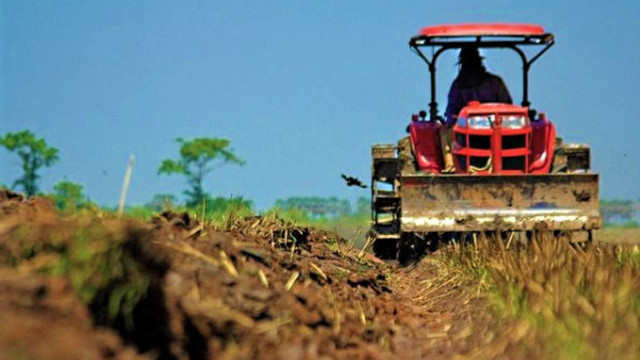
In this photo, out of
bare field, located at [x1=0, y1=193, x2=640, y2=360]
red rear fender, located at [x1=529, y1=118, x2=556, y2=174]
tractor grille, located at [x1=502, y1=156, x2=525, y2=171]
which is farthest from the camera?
red rear fender, located at [x1=529, y1=118, x2=556, y2=174]

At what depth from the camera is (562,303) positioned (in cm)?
723

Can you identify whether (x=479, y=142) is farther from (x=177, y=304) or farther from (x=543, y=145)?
(x=177, y=304)

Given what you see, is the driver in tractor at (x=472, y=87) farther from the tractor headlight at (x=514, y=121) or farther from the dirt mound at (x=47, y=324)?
the dirt mound at (x=47, y=324)

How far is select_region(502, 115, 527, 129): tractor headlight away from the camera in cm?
1455

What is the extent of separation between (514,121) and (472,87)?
931 mm

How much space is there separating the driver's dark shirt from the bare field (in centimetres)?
522

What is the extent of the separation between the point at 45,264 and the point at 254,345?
50.4 inches

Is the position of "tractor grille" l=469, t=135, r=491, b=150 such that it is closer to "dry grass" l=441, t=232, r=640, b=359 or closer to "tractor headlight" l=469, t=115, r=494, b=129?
"tractor headlight" l=469, t=115, r=494, b=129

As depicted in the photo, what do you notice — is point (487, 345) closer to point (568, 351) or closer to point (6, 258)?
point (568, 351)

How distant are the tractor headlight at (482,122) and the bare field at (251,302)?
444 cm

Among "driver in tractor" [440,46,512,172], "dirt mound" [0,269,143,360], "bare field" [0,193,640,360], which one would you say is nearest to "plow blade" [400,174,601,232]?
"driver in tractor" [440,46,512,172]

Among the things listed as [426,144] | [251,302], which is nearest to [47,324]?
[251,302]

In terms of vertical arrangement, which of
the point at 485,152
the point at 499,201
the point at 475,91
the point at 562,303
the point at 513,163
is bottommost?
the point at 562,303

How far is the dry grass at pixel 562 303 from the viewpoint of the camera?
6383 mm
